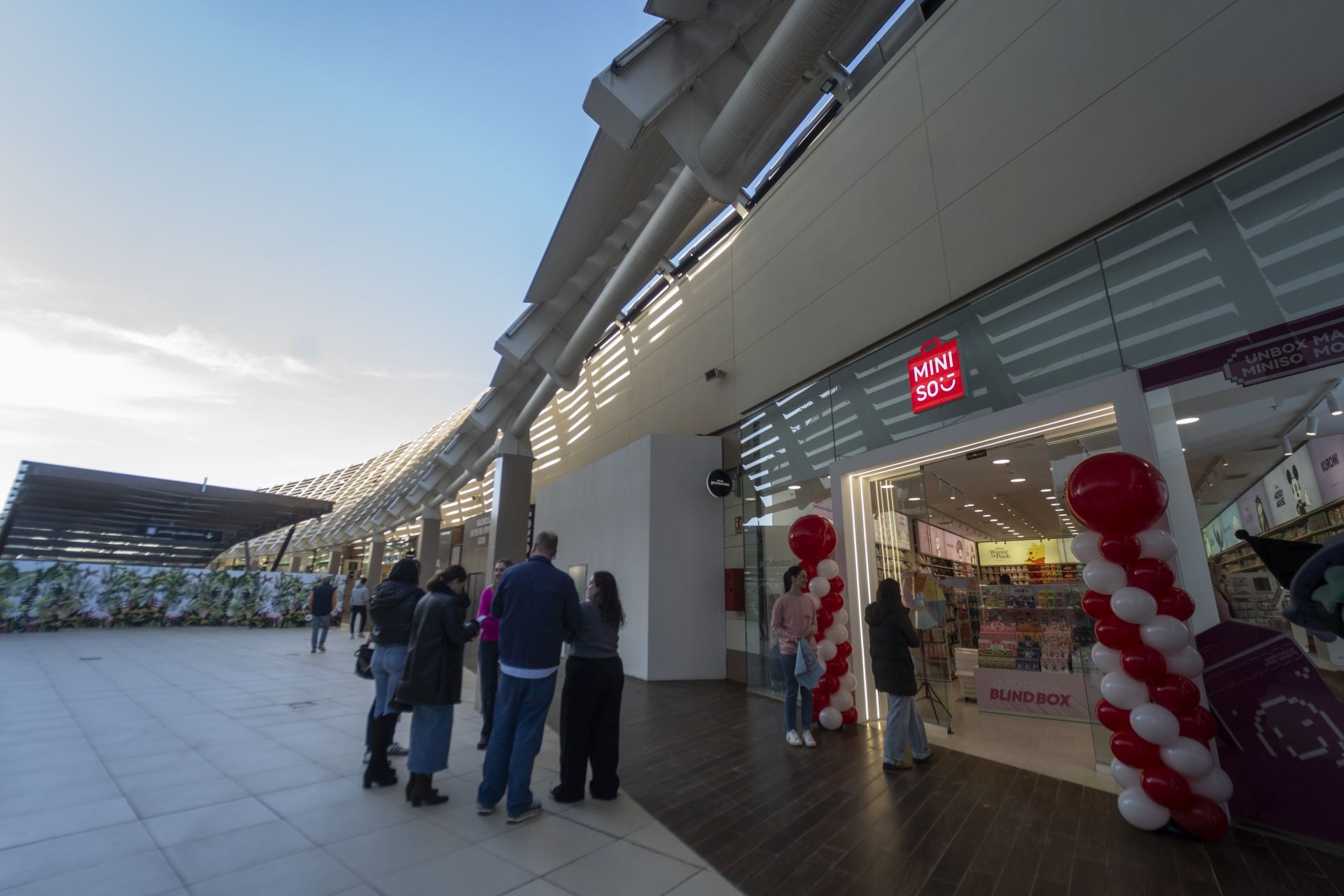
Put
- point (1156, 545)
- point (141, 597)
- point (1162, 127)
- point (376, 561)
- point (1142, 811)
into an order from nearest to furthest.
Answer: point (1142, 811) < point (1156, 545) < point (1162, 127) < point (141, 597) < point (376, 561)

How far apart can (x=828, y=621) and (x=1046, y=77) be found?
5582 mm

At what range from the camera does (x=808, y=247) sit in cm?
802

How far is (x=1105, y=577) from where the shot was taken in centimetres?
345

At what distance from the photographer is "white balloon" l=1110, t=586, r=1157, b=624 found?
10.7 feet

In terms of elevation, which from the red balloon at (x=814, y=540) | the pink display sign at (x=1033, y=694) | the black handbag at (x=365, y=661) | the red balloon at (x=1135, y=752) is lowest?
the pink display sign at (x=1033, y=694)

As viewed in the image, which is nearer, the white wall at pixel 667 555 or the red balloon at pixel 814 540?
the red balloon at pixel 814 540

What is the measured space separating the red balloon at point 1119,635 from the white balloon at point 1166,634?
0.07 m

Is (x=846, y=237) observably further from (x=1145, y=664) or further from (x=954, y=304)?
(x=1145, y=664)

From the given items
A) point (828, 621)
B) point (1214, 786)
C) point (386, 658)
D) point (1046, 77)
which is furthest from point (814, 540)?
point (1046, 77)

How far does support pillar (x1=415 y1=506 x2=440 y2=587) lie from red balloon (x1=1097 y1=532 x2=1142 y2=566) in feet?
63.4

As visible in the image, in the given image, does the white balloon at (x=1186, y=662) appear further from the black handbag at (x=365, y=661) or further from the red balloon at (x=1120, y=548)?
the black handbag at (x=365, y=661)

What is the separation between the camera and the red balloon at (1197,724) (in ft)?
10.1

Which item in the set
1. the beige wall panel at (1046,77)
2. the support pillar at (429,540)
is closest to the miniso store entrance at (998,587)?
the beige wall panel at (1046,77)

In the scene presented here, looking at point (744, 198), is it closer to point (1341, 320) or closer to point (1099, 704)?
point (1341, 320)
